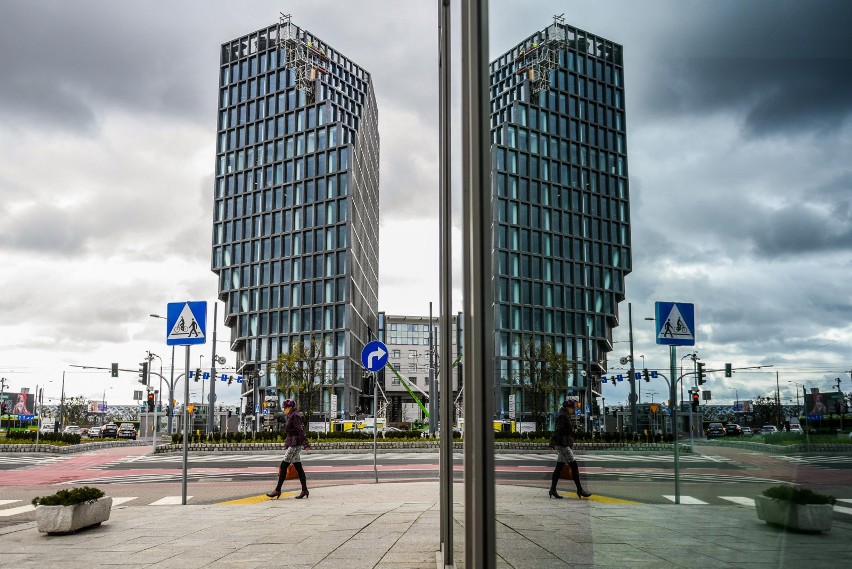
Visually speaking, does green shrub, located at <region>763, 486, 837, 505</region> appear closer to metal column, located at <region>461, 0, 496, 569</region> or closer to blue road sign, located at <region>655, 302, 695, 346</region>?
blue road sign, located at <region>655, 302, 695, 346</region>

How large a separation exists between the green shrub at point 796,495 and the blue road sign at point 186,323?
11.7 m

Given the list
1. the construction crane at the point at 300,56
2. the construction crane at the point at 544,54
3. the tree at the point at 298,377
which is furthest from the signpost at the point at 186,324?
the construction crane at the point at 300,56

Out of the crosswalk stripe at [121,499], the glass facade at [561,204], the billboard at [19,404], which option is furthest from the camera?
the billboard at [19,404]

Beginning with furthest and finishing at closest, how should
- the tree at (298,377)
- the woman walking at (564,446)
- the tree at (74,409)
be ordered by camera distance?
the tree at (74,409) → the tree at (298,377) → the woman walking at (564,446)

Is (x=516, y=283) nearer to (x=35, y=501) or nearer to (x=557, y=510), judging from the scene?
(x=557, y=510)

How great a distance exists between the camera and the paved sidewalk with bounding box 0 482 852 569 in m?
0.93

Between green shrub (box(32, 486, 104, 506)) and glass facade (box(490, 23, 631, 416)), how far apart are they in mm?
7827

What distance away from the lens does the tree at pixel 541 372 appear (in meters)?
1.68

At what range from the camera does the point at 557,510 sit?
1761mm

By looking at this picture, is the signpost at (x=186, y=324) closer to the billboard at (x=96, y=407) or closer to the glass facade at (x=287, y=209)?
the glass facade at (x=287, y=209)

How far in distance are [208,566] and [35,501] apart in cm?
382

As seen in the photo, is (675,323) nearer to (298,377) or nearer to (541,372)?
(541,372)

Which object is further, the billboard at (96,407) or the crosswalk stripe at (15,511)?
the billboard at (96,407)

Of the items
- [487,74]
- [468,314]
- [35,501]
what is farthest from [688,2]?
[35,501]
